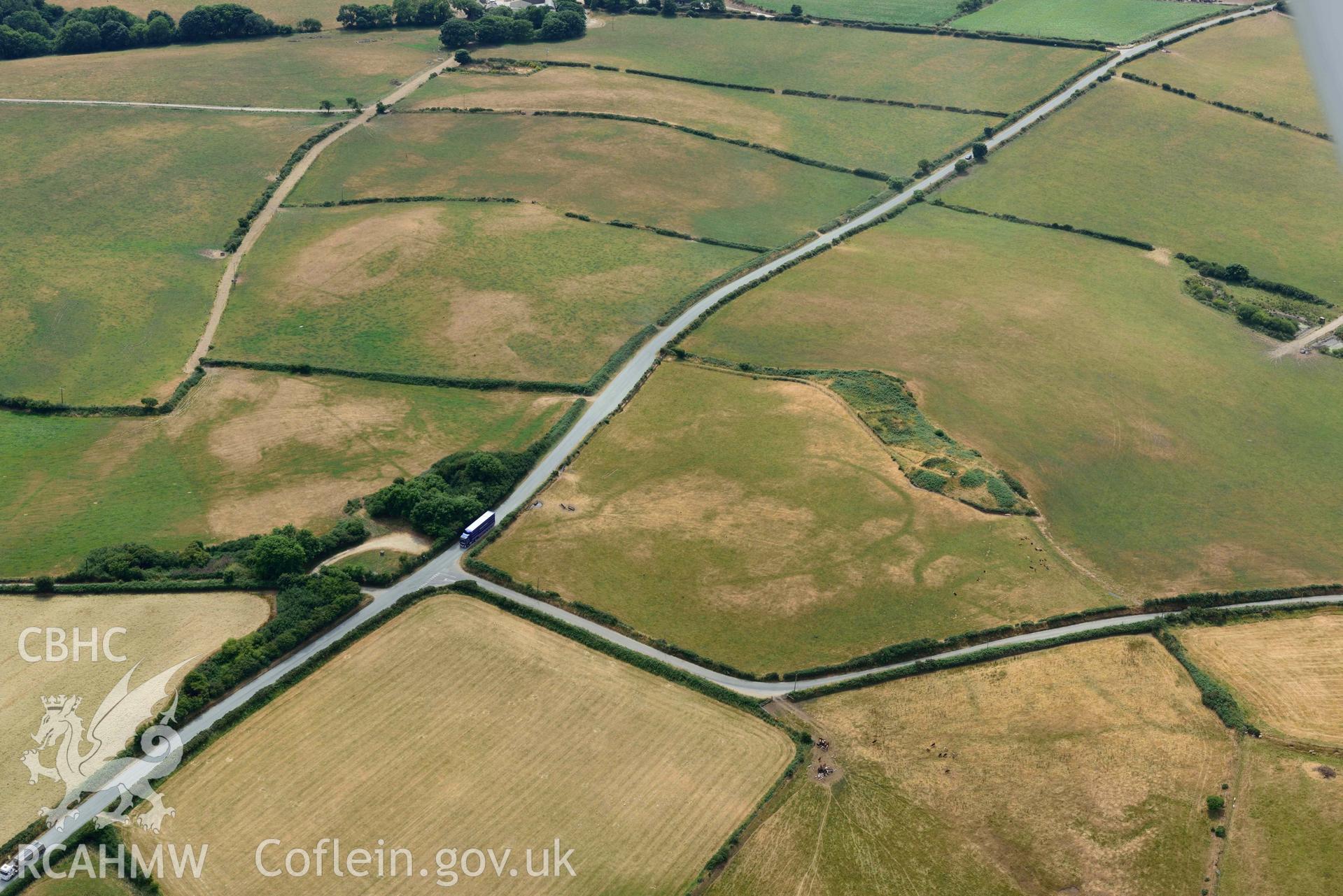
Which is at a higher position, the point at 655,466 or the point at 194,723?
the point at 655,466

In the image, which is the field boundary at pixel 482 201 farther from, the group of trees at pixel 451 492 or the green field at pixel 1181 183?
the group of trees at pixel 451 492

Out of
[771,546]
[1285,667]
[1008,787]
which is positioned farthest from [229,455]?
[1285,667]

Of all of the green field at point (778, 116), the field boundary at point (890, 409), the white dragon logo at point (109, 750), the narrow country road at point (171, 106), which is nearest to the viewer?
the white dragon logo at point (109, 750)

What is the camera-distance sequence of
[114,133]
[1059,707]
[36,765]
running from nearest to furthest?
[36,765]
[1059,707]
[114,133]

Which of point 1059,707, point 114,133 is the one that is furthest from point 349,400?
point 114,133

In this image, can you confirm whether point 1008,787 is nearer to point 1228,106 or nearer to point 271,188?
point 271,188

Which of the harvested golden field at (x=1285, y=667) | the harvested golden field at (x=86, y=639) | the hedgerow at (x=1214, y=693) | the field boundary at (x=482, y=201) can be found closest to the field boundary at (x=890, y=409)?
the hedgerow at (x=1214, y=693)

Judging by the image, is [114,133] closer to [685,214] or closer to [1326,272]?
[685,214]
